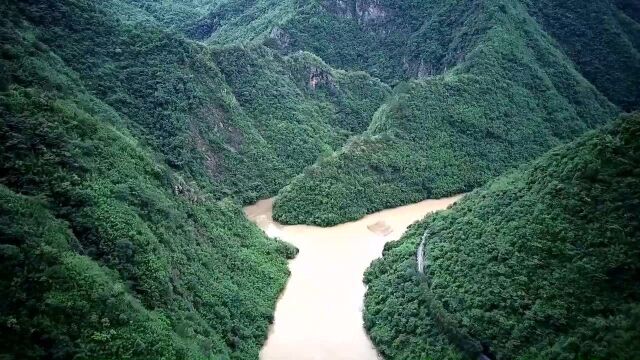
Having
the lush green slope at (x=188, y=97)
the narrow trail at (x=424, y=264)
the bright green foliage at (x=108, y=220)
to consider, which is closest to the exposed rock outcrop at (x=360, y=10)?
the lush green slope at (x=188, y=97)

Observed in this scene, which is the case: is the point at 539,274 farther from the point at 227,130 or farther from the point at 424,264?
the point at 227,130

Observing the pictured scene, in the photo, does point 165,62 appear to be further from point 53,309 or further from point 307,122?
point 53,309

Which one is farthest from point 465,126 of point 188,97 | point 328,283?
point 188,97

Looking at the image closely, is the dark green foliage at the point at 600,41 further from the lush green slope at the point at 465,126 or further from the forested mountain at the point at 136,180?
the forested mountain at the point at 136,180

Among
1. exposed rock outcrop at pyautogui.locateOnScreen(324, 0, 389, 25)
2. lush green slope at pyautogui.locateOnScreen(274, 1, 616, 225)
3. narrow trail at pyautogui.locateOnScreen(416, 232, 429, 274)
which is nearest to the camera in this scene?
narrow trail at pyautogui.locateOnScreen(416, 232, 429, 274)

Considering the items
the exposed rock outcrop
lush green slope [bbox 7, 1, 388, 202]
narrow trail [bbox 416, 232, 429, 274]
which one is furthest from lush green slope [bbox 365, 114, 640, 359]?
the exposed rock outcrop

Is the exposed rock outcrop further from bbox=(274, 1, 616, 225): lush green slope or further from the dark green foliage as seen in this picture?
the dark green foliage
